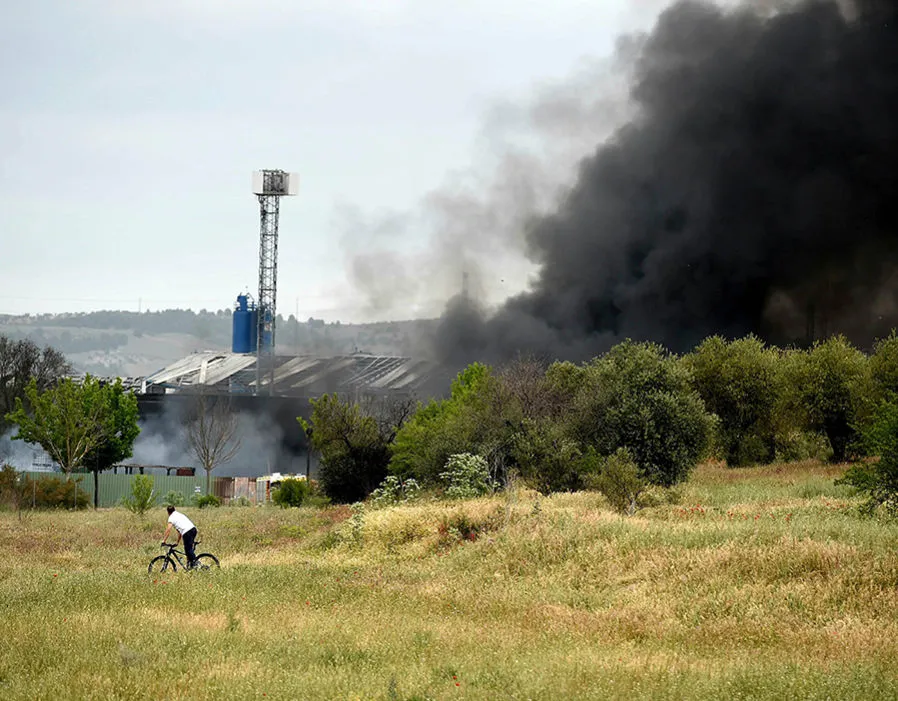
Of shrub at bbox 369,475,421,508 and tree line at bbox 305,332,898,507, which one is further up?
tree line at bbox 305,332,898,507

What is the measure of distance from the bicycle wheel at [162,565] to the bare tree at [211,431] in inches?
1386

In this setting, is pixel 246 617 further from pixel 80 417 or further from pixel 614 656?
pixel 80 417

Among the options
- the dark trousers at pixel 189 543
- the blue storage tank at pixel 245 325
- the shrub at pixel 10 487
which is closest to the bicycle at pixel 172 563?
the dark trousers at pixel 189 543

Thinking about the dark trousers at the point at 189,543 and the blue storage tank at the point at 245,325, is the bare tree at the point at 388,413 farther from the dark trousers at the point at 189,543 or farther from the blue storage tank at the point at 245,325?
the blue storage tank at the point at 245,325

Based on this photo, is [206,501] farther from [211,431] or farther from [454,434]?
[454,434]

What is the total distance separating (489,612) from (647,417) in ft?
89.3

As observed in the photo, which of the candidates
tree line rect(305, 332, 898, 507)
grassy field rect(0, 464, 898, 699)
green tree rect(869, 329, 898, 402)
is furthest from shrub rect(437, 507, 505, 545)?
green tree rect(869, 329, 898, 402)

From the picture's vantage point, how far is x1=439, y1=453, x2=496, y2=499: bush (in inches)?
1441

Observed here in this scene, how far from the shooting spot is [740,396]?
186 ft

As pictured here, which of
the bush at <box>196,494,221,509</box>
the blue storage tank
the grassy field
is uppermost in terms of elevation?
the blue storage tank

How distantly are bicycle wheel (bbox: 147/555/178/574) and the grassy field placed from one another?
472 millimetres

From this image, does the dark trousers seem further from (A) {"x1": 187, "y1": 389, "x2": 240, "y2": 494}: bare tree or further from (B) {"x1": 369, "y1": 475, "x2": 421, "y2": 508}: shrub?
(A) {"x1": 187, "y1": 389, "x2": 240, "y2": 494}: bare tree

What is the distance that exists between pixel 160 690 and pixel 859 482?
1747 cm

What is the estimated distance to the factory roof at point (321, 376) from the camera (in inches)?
3487
